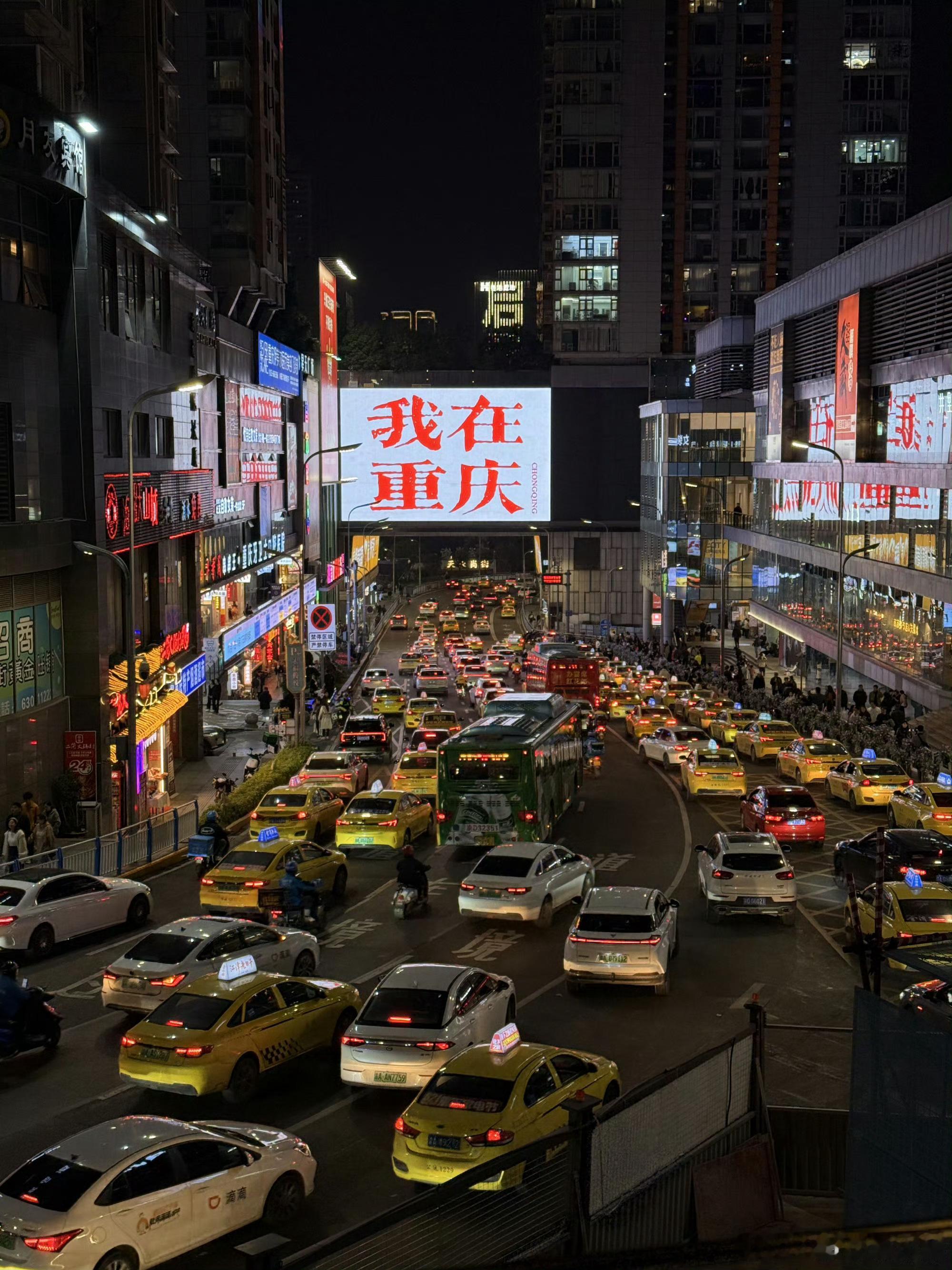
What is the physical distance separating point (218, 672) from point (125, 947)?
2967 cm

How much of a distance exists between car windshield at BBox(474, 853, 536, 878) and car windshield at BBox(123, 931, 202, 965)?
251 inches

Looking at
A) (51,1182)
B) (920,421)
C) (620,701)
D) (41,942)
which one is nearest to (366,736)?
(620,701)

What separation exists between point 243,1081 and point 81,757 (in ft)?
61.8

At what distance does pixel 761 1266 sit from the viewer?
8102 millimetres

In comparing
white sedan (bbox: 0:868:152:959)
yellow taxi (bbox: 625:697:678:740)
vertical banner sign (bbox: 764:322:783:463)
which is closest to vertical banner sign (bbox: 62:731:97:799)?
white sedan (bbox: 0:868:152:959)

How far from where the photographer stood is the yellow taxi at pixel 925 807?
31.2 m

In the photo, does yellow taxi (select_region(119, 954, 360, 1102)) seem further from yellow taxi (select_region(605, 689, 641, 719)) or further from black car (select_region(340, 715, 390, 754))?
yellow taxi (select_region(605, 689, 641, 719))

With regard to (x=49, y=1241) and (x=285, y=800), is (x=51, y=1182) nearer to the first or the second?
(x=49, y=1241)

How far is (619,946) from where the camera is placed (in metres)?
19.9

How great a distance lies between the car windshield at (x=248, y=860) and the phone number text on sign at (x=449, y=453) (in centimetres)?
7296

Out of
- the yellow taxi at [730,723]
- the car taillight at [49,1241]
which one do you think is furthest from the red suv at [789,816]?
the car taillight at [49,1241]

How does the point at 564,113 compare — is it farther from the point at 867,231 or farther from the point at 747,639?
the point at 747,639

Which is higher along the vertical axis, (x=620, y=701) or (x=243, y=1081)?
(x=243, y=1081)

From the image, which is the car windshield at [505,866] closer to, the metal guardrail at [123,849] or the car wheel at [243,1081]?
the metal guardrail at [123,849]
